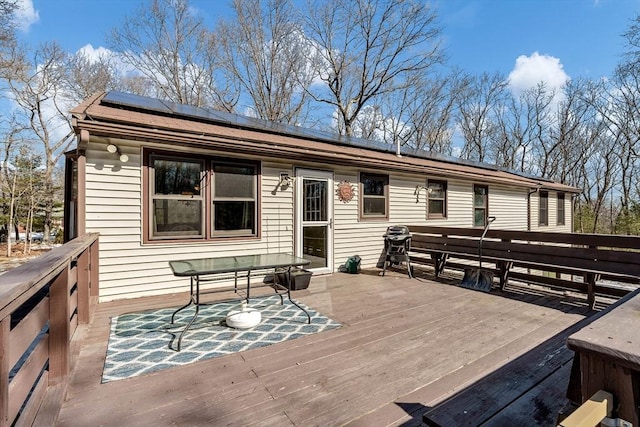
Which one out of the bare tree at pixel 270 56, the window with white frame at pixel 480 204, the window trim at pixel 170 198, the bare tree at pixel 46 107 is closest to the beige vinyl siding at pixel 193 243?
the window trim at pixel 170 198

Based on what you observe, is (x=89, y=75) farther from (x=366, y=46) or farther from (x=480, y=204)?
(x=480, y=204)

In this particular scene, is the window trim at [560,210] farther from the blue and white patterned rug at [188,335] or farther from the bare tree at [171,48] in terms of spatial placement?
the bare tree at [171,48]

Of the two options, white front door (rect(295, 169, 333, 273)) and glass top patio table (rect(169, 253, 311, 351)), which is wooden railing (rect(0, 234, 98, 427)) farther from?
white front door (rect(295, 169, 333, 273))

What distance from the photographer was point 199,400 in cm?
212

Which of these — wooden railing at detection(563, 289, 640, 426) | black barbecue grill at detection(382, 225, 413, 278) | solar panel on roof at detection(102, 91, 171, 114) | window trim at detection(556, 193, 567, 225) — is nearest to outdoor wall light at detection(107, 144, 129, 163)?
solar panel on roof at detection(102, 91, 171, 114)

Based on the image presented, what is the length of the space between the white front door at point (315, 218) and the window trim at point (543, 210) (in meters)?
9.47

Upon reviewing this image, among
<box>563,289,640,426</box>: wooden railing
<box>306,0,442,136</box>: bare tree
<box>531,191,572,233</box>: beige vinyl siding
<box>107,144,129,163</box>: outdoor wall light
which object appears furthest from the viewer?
<box>306,0,442,136</box>: bare tree

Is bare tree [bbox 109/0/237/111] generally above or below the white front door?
above

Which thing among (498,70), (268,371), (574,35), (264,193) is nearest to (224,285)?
(264,193)

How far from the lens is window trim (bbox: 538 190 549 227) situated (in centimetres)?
1162

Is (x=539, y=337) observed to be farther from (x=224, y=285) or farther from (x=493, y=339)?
(x=224, y=285)

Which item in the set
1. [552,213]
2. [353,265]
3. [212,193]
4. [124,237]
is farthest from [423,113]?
[124,237]

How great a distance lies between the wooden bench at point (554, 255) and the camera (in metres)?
4.03

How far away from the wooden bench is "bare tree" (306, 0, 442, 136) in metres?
11.2
